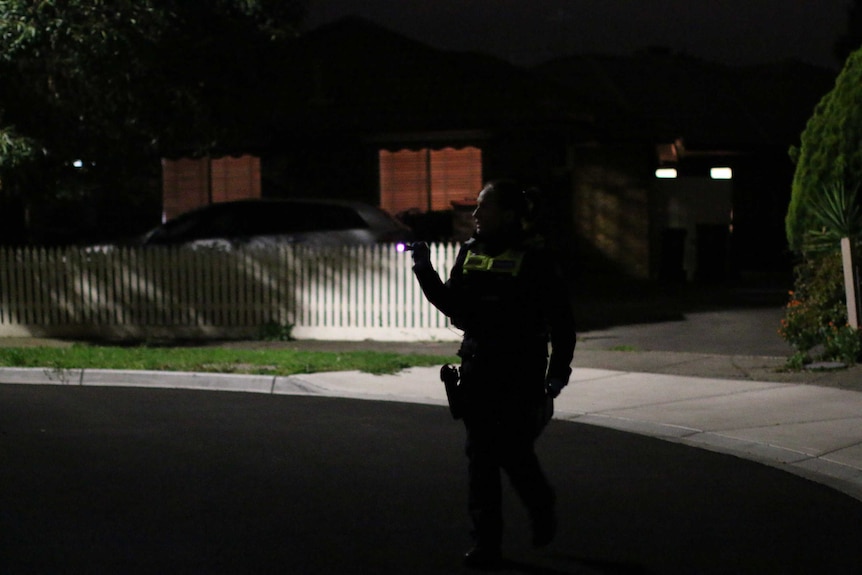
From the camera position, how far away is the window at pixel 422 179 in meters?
25.8

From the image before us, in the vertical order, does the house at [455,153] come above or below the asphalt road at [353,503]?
above

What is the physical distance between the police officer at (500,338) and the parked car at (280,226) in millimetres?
12679

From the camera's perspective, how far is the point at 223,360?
13766 mm

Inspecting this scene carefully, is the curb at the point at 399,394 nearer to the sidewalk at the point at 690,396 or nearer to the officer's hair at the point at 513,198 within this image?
the sidewalk at the point at 690,396

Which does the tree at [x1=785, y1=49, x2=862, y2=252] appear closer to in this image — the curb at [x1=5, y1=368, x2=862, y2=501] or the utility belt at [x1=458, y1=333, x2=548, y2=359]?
the curb at [x1=5, y1=368, x2=862, y2=501]

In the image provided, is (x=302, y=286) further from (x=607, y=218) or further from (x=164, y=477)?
(x=607, y=218)

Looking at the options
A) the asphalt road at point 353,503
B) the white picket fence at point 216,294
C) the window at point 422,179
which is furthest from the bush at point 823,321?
the window at point 422,179

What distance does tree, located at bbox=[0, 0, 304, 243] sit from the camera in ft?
52.8

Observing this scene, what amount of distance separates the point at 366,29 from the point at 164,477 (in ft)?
65.2

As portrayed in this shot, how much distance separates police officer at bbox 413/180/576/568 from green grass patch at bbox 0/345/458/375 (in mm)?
7112

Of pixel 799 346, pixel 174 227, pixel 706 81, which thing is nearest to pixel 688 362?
pixel 799 346

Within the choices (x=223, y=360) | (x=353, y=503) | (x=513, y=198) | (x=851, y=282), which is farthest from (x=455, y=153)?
(x=513, y=198)

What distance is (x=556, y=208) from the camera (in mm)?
26297

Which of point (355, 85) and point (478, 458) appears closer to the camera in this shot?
point (478, 458)
